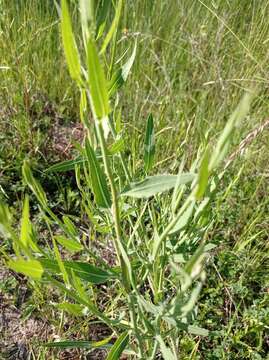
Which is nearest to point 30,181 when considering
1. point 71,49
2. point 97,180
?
point 97,180

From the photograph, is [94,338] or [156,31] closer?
[94,338]

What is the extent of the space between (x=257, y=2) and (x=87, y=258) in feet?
4.63

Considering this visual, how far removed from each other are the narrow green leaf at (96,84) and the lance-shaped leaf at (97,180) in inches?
6.4

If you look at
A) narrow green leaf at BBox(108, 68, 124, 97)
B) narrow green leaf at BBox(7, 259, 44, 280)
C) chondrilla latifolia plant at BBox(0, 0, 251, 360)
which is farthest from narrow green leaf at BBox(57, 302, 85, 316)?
narrow green leaf at BBox(108, 68, 124, 97)

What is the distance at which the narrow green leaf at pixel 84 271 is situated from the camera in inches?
27.1

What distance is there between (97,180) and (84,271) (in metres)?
0.14

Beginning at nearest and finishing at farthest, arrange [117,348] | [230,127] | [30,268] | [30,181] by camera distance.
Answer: [230,127]
[30,268]
[30,181]
[117,348]

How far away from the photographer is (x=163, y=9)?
7.40ft

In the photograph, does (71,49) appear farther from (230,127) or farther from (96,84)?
(230,127)

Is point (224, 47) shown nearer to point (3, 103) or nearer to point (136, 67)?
point (136, 67)

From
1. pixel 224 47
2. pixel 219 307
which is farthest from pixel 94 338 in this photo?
pixel 224 47

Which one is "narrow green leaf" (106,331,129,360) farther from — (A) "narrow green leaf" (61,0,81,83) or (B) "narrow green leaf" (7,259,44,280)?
(A) "narrow green leaf" (61,0,81,83)

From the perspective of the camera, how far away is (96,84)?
459 millimetres

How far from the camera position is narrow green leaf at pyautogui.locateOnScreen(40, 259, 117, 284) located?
69 cm
